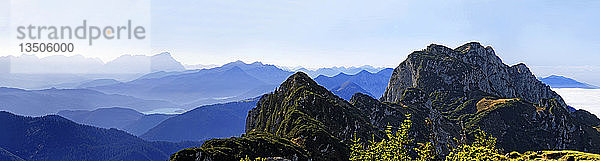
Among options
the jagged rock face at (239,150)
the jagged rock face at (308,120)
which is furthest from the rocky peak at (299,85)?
the jagged rock face at (239,150)

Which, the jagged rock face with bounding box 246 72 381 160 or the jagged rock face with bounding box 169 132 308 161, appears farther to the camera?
the jagged rock face with bounding box 246 72 381 160

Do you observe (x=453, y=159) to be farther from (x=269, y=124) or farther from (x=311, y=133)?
(x=269, y=124)

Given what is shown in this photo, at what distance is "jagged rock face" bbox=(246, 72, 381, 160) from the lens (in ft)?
390

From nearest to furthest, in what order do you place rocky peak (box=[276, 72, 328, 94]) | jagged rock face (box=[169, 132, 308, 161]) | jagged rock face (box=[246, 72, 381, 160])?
jagged rock face (box=[169, 132, 308, 161])
jagged rock face (box=[246, 72, 381, 160])
rocky peak (box=[276, 72, 328, 94])

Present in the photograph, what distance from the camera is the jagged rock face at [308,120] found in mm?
118875

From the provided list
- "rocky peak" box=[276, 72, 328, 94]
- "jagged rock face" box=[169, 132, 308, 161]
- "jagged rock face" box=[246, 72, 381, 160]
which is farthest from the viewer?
"rocky peak" box=[276, 72, 328, 94]

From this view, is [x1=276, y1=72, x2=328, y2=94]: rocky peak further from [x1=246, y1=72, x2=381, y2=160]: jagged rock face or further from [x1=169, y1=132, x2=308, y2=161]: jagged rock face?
[x1=169, y1=132, x2=308, y2=161]: jagged rock face

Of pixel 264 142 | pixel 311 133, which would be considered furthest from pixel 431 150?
pixel 311 133

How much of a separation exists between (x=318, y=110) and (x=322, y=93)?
30.9 m

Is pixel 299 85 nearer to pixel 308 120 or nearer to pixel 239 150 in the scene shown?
pixel 308 120

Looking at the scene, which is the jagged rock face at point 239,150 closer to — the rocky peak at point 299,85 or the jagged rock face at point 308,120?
the jagged rock face at point 308,120

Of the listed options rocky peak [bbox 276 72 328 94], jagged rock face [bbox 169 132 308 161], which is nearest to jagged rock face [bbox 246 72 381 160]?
rocky peak [bbox 276 72 328 94]

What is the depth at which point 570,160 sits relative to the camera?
10750 cm

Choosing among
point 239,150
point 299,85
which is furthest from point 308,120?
point 239,150
